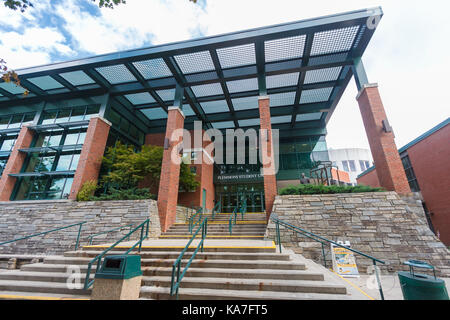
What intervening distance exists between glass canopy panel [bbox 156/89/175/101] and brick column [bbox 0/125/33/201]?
34.6 ft

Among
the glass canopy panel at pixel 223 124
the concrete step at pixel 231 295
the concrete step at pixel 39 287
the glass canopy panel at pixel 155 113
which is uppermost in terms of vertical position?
the glass canopy panel at pixel 155 113

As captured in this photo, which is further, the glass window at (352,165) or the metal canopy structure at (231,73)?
the glass window at (352,165)

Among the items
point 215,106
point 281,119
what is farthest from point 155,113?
point 281,119

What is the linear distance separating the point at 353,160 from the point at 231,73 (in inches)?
2421

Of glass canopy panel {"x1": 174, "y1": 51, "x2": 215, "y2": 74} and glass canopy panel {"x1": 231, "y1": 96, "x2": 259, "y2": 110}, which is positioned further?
glass canopy panel {"x1": 231, "y1": 96, "x2": 259, "y2": 110}

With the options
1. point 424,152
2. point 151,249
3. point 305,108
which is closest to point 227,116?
point 305,108

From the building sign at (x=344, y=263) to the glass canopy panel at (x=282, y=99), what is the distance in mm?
10888

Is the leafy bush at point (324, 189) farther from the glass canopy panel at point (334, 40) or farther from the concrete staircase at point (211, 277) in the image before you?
the glass canopy panel at point (334, 40)

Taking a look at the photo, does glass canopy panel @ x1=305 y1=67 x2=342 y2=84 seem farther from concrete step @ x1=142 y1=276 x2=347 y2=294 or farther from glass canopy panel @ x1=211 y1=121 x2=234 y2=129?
concrete step @ x1=142 y1=276 x2=347 y2=294

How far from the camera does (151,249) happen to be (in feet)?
20.4

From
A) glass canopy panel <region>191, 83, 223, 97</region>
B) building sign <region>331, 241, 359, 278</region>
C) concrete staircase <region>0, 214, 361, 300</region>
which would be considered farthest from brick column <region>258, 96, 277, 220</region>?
concrete staircase <region>0, 214, 361, 300</region>

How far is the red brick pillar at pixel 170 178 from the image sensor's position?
10305mm

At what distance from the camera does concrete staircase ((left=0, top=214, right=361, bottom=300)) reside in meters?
3.96

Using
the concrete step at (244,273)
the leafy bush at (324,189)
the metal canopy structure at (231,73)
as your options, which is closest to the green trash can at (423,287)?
the concrete step at (244,273)
